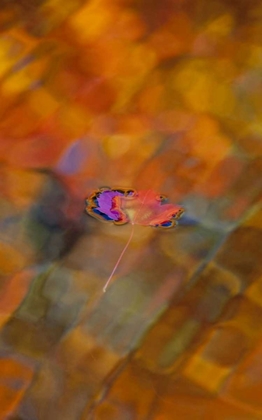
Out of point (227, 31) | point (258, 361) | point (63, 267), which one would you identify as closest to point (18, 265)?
point (63, 267)

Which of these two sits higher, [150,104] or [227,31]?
[227,31]

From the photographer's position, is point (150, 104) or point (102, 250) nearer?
point (102, 250)

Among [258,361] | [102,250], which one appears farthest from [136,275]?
[258,361]

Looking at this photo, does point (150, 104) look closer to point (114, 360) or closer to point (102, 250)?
point (102, 250)

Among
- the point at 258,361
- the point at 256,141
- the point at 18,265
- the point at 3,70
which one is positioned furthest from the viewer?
the point at 3,70

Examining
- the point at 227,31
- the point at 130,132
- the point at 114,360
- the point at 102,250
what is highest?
the point at 227,31

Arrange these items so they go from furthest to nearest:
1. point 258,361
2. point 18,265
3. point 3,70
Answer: point 3,70 < point 18,265 < point 258,361
